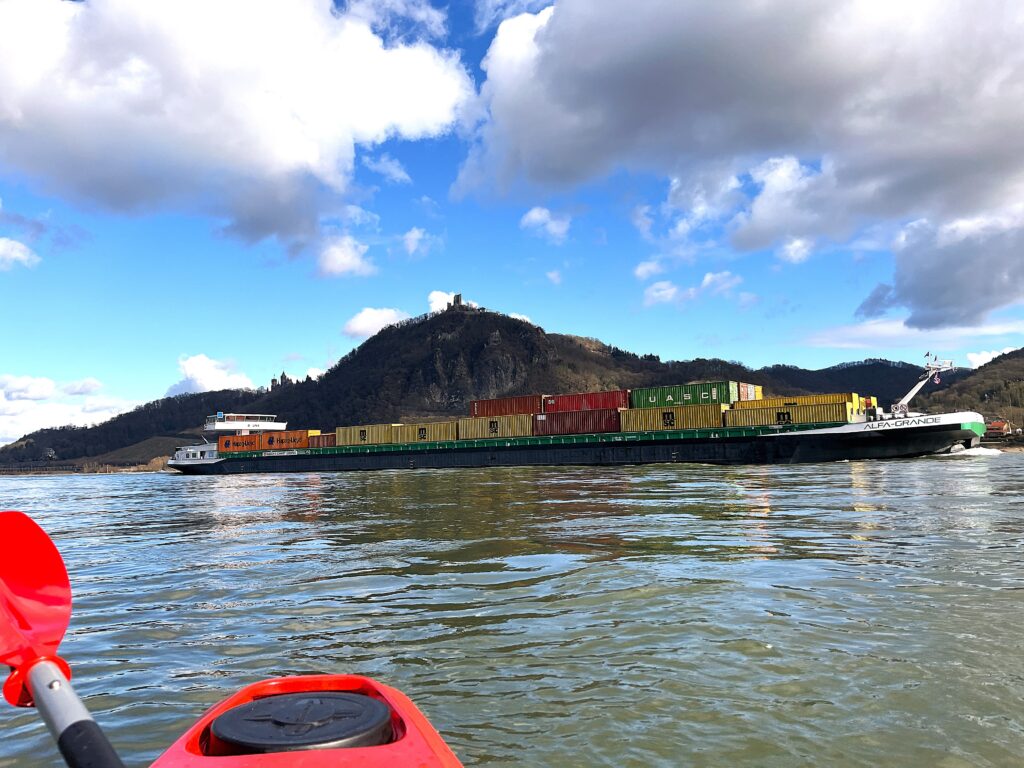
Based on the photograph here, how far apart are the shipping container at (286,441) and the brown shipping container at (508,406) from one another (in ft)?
78.8

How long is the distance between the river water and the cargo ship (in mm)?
37239

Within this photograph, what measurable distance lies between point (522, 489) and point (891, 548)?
20.8 metres

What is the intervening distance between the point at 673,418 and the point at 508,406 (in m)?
19.4

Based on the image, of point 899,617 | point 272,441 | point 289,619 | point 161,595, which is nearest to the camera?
point 899,617

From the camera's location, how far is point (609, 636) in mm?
6953

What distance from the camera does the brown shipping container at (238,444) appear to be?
3391 inches

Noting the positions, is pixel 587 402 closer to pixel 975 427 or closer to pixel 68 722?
pixel 975 427

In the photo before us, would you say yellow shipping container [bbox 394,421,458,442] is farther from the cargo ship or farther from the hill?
the hill

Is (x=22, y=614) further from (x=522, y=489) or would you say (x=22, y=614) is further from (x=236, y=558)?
(x=522, y=489)

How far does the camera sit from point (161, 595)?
1021cm

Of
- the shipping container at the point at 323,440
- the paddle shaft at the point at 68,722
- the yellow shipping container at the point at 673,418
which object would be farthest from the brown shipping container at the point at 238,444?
the paddle shaft at the point at 68,722

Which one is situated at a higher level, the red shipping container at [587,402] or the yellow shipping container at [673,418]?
the red shipping container at [587,402]

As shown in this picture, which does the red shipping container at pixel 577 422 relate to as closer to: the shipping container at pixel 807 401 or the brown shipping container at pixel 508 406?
the brown shipping container at pixel 508 406

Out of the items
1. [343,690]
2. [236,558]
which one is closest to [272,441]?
[236,558]
